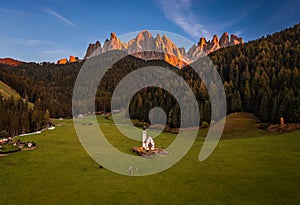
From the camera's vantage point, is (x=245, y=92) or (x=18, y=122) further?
(x=245, y=92)

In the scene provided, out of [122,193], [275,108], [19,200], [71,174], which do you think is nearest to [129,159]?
[71,174]

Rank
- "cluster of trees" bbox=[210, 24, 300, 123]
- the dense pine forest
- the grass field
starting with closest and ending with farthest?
the grass field → "cluster of trees" bbox=[210, 24, 300, 123] → the dense pine forest

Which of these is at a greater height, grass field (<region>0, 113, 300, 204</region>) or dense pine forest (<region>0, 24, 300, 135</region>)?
dense pine forest (<region>0, 24, 300, 135</region>)

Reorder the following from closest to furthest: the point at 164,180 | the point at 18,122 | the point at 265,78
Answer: the point at 164,180, the point at 18,122, the point at 265,78

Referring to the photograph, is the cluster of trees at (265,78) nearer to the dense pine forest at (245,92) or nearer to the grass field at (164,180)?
the dense pine forest at (245,92)

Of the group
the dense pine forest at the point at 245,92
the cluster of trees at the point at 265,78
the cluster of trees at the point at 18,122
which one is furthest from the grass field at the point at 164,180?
the cluster of trees at the point at 18,122

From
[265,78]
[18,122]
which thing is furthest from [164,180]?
[265,78]

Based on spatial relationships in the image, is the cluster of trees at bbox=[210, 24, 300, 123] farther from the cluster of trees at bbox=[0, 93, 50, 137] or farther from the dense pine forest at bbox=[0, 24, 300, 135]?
the cluster of trees at bbox=[0, 93, 50, 137]

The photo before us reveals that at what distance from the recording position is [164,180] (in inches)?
1355

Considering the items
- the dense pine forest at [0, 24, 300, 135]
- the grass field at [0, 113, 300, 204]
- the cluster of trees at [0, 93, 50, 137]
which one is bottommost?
the grass field at [0, 113, 300, 204]

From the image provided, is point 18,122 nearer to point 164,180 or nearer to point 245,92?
point 164,180

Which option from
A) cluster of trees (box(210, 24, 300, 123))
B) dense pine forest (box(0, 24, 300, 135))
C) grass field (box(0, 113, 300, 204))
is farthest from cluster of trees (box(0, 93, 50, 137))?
cluster of trees (box(210, 24, 300, 123))

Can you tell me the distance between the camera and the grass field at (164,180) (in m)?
27.8

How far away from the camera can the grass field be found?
27.8m
